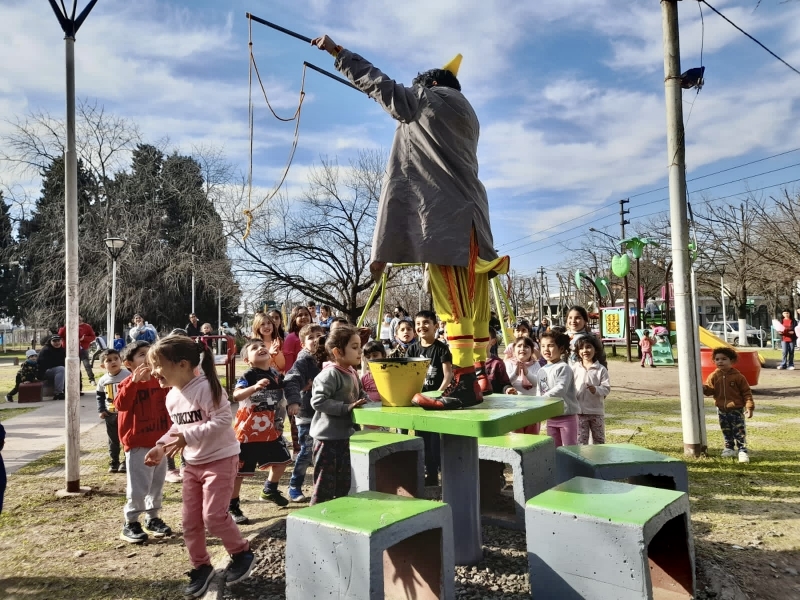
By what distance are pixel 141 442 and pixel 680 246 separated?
16.3 ft

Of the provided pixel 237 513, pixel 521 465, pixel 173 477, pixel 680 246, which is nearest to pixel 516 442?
pixel 521 465

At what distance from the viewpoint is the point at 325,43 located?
9.64 ft

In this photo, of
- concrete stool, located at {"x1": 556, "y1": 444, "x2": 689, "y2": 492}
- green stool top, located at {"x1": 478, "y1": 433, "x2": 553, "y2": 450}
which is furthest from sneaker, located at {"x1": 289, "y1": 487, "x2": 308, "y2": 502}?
concrete stool, located at {"x1": 556, "y1": 444, "x2": 689, "y2": 492}

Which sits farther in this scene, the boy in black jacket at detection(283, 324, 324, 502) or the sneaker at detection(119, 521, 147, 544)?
the boy in black jacket at detection(283, 324, 324, 502)

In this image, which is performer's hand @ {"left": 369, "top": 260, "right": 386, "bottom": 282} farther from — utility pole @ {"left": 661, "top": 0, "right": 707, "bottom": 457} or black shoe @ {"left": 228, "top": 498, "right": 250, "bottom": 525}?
utility pole @ {"left": 661, "top": 0, "right": 707, "bottom": 457}

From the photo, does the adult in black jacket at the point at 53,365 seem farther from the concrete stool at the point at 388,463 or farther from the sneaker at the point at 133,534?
the concrete stool at the point at 388,463

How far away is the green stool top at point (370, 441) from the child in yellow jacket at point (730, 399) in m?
3.16

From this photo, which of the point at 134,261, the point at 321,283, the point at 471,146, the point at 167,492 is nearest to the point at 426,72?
the point at 471,146

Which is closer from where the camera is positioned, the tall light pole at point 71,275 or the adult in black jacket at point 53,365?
the tall light pole at point 71,275

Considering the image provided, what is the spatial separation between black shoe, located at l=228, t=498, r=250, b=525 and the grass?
277 inches

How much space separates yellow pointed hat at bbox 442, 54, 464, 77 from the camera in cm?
345

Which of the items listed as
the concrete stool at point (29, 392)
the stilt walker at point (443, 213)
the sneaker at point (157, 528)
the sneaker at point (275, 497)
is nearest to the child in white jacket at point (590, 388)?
the stilt walker at point (443, 213)

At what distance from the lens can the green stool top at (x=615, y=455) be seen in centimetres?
342

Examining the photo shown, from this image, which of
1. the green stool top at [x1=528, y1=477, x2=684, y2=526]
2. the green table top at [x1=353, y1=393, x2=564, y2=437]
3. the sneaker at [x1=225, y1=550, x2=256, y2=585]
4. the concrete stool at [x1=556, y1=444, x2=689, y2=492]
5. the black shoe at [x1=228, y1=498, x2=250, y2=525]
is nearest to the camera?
the green stool top at [x1=528, y1=477, x2=684, y2=526]
